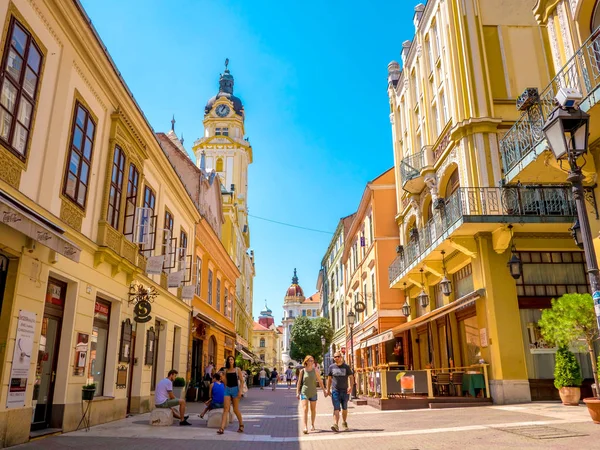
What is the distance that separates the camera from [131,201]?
534 inches

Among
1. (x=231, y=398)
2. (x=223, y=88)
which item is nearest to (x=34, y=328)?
(x=231, y=398)

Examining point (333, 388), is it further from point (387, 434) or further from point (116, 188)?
point (116, 188)

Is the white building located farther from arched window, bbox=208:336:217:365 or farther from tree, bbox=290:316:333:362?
arched window, bbox=208:336:217:365

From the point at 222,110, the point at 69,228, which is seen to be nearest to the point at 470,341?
the point at 69,228

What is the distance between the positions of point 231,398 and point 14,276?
5108 mm

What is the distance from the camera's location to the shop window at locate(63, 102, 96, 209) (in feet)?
33.1

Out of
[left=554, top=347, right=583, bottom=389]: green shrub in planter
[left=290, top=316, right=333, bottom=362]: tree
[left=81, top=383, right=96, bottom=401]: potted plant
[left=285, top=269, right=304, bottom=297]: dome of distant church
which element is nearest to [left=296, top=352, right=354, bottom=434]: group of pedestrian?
[left=81, top=383, right=96, bottom=401]: potted plant

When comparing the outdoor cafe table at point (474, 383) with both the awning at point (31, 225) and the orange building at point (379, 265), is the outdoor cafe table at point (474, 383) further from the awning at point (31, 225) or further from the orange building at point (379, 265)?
the awning at point (31, 225)

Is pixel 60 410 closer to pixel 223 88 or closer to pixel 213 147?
pixel 213 147

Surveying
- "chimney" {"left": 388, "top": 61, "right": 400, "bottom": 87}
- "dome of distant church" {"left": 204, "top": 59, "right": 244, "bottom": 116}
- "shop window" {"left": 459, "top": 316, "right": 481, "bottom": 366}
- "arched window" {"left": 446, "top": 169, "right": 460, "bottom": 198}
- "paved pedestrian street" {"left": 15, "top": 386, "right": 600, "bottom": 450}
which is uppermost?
"dome of distant church" {"left": 204, "top": 59, "right": 244, "bottom": 116}

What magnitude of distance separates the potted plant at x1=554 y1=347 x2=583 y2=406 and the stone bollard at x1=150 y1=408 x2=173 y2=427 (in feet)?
31.8

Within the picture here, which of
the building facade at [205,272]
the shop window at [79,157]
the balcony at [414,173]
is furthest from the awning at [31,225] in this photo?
the balcony at [414,173]

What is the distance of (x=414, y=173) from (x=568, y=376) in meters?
10.2

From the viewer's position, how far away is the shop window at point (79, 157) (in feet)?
33.1
